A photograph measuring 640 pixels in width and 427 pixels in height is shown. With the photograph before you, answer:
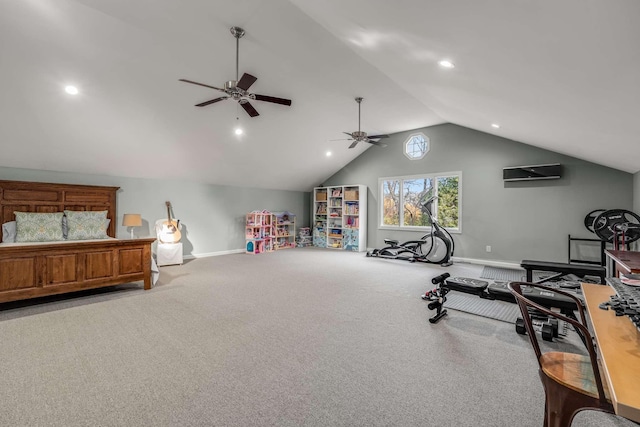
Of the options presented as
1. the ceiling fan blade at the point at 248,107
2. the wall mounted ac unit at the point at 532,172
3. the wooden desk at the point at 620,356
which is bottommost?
the wooden desk at the point at 620,356

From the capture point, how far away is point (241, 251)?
8094 millimetres

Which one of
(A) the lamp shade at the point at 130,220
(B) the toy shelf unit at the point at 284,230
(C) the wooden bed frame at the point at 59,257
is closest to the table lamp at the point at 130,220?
(A) the lamp shade at the point at 130,220

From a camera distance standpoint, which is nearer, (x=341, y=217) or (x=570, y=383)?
(x=570, y=383)

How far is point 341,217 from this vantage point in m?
8.84

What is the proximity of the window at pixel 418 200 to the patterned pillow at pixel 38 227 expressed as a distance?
23.2ft

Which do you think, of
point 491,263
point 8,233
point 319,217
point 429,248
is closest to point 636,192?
point 491,263

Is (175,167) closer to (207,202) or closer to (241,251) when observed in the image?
(207,202)

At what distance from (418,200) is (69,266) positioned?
719cm

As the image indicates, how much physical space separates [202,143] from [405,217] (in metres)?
5.41

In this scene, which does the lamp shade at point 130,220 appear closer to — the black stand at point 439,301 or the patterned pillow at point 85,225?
the patterned pillow at point 85,225

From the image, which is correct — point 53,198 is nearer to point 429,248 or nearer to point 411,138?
point 429,248

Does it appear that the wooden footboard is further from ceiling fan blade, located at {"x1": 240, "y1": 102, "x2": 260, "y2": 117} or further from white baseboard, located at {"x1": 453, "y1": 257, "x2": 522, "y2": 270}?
white baseboard, located at {"x1": 453, "y1": 257, "x2": 522, "y2": 270}

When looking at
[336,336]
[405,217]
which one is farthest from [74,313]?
[405,217]

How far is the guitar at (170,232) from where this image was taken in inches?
247
